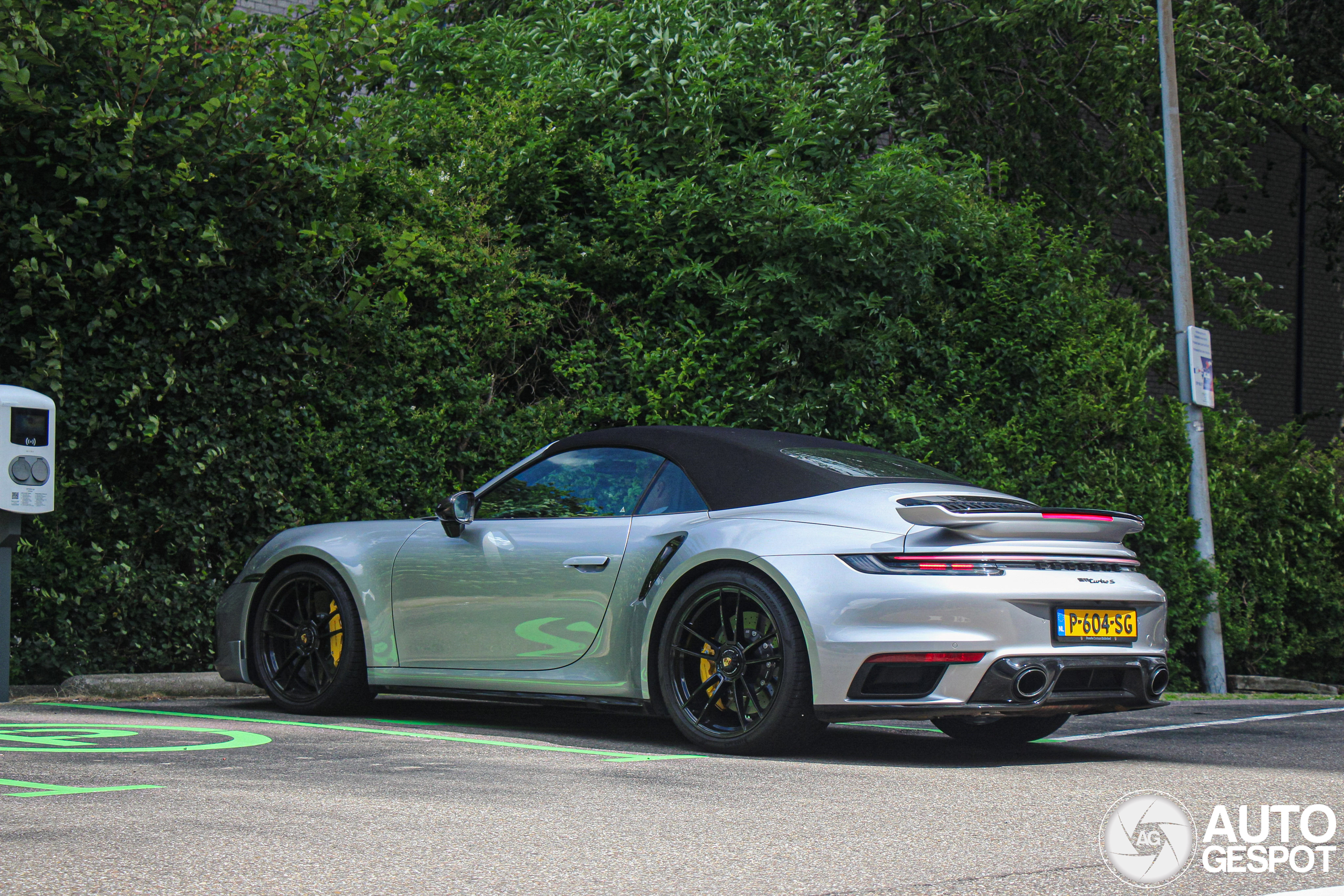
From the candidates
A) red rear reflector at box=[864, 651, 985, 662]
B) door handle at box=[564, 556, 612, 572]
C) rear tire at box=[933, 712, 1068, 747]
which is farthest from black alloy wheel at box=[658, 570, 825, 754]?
rear tire at box=[933, 712, 1068, 747]

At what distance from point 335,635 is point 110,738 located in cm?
144

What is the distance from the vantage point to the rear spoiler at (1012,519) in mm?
5582

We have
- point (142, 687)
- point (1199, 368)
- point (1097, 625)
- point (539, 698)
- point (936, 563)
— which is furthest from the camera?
point (1199, 368)

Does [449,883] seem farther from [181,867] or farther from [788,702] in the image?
[788,702]

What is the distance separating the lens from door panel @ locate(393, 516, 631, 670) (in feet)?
20.6

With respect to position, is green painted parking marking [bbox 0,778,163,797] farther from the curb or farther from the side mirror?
the curb

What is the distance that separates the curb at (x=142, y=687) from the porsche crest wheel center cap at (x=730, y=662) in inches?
122

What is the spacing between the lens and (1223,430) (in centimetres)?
1363

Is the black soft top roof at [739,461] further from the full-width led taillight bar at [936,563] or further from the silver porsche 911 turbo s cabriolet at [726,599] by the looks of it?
the full-width led taillight bar at [936,563]

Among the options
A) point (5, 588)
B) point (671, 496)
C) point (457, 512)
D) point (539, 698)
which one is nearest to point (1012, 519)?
point (671, 496)

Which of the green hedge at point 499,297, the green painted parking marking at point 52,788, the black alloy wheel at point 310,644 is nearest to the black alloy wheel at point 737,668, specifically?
the black alloy wheel at point 310,644

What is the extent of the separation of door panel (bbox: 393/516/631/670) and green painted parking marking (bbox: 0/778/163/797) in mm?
2103

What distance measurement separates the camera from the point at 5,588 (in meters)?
7.47

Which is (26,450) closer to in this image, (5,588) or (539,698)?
(5,588)
